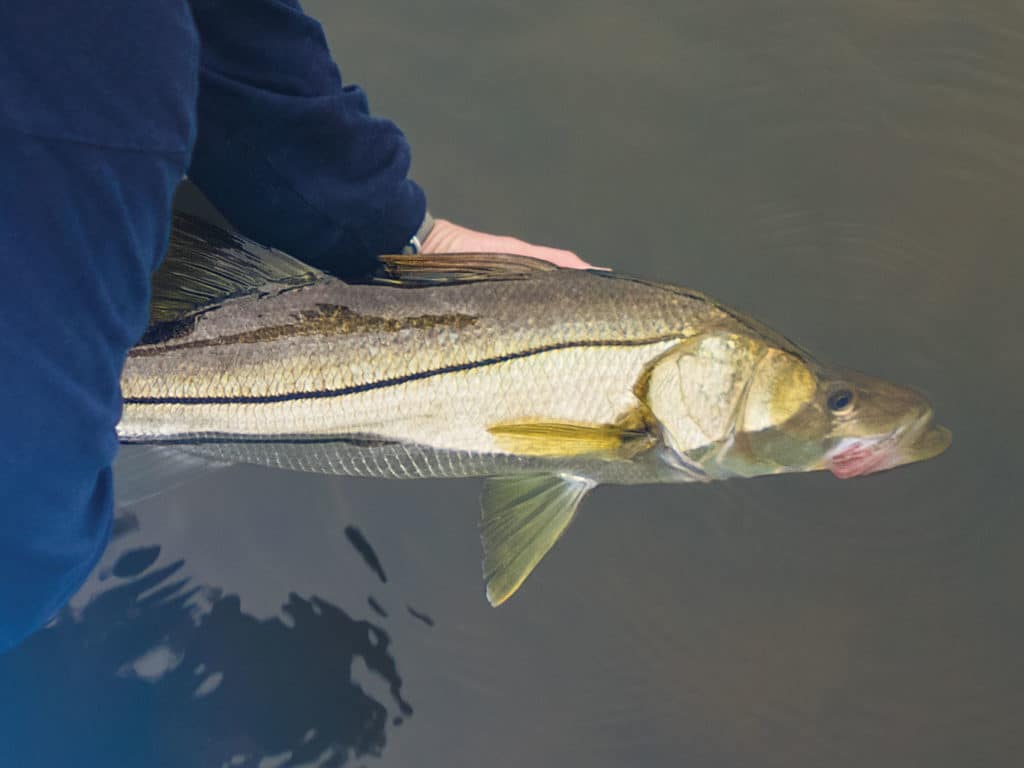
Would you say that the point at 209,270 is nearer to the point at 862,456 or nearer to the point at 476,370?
the point at 476,370

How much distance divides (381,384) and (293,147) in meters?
0.44

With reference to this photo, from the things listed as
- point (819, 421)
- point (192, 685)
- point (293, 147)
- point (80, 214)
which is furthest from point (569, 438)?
point (192, 685)

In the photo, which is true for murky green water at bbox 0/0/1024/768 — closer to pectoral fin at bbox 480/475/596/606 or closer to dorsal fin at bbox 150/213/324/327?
pectoral fin at bbox 480/475/596/606

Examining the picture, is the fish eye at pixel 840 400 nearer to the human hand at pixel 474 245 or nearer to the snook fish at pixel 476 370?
the snook fish at pixel 476 370

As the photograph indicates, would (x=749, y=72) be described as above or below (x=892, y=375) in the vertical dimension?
above

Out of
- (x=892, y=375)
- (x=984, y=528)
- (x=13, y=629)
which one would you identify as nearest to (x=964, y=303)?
(x=892, y=375)

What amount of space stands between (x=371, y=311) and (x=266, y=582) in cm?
95

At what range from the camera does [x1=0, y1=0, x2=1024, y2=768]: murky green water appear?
2.09 meters

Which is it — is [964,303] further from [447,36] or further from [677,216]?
[447,36]

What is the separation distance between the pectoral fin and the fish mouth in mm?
481

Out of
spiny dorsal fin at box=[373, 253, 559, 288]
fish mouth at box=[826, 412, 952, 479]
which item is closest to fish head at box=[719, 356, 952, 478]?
fish mouth at box=[826, 412, 952, 479]

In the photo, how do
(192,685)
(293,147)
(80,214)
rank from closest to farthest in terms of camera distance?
(80,214) < (293,147) < (192,685)

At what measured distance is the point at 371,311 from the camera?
1653 mm

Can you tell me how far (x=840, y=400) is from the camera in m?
1.68
